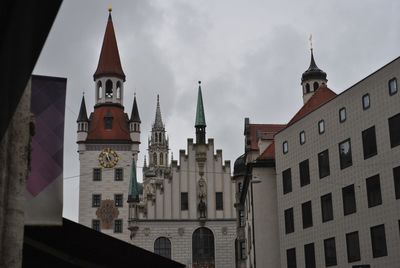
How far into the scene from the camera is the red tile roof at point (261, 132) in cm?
4867

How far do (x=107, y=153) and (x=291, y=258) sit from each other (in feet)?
129

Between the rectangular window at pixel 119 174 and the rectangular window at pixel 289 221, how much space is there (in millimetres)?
36875

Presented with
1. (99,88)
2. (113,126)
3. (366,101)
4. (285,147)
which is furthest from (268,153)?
(99,88)

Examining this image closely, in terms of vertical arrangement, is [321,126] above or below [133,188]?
below

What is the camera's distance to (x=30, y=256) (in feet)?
31.2

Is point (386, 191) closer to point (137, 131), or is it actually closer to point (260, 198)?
point (260, 198)

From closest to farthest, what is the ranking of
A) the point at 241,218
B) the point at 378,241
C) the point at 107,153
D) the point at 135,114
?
the point at 378,241 < the point at 241,218 < the point at 107,153 < the point at 135,114

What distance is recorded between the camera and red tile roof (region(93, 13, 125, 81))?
7750 centimetres

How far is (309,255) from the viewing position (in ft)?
112

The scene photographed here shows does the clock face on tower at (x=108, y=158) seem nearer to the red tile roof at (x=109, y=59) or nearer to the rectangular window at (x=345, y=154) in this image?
the red tile roof at (x=109, y=59)

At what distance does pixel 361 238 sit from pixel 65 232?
2288 centimetres

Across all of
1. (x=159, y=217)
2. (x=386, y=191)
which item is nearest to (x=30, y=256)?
(x=386, y=191)

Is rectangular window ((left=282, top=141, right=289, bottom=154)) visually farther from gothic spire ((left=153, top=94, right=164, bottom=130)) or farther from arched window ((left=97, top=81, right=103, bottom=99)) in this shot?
gothic spire ((left=153, top=94, right=164, bottom=130))

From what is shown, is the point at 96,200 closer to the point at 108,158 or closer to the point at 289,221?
the point at 108,158
